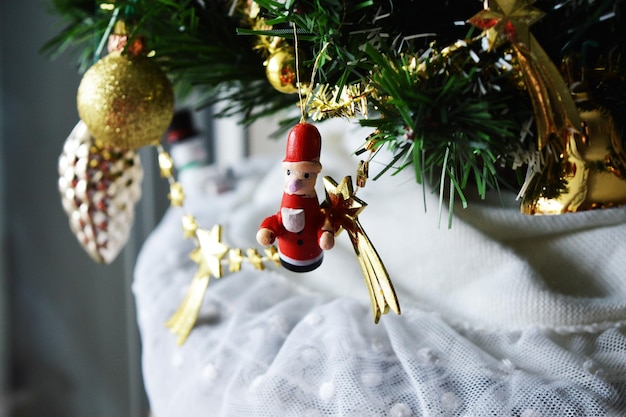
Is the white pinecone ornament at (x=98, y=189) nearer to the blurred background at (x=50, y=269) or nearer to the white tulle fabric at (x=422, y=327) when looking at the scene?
the white tulle fabric at (x=422, y=327)

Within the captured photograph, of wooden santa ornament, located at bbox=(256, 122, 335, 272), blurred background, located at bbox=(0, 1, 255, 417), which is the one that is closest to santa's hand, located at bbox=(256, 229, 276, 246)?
wooden santa ornament, located at bbox=(256, 122, 335, 272)

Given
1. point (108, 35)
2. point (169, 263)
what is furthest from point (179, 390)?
point (108, 35)

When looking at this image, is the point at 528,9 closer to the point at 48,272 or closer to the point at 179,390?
the point at 179,390

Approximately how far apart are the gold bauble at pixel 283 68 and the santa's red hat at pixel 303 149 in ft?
0.19

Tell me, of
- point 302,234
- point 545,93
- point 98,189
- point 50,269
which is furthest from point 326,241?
point 50,269

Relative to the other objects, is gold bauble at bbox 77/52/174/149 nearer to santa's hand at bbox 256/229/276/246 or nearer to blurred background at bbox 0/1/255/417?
santa's hand at bbox 256/229/276/246

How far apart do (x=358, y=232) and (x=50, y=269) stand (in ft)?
2.30

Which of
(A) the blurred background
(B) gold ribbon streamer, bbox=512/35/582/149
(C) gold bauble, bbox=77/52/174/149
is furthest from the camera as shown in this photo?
(A) the blurred background

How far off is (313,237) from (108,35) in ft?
0.71

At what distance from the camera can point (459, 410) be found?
0.30 m

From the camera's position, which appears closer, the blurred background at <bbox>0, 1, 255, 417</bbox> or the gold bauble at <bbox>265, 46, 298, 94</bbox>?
the gold bauble at <bbox>265, 46, 298, 94</bbox>

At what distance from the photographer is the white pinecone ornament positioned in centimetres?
47

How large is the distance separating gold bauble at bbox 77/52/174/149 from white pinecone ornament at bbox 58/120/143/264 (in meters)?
0.07

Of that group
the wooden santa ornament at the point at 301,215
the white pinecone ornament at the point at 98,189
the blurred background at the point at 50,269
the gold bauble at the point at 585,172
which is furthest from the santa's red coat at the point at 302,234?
the blurred background at the point at 50,269
